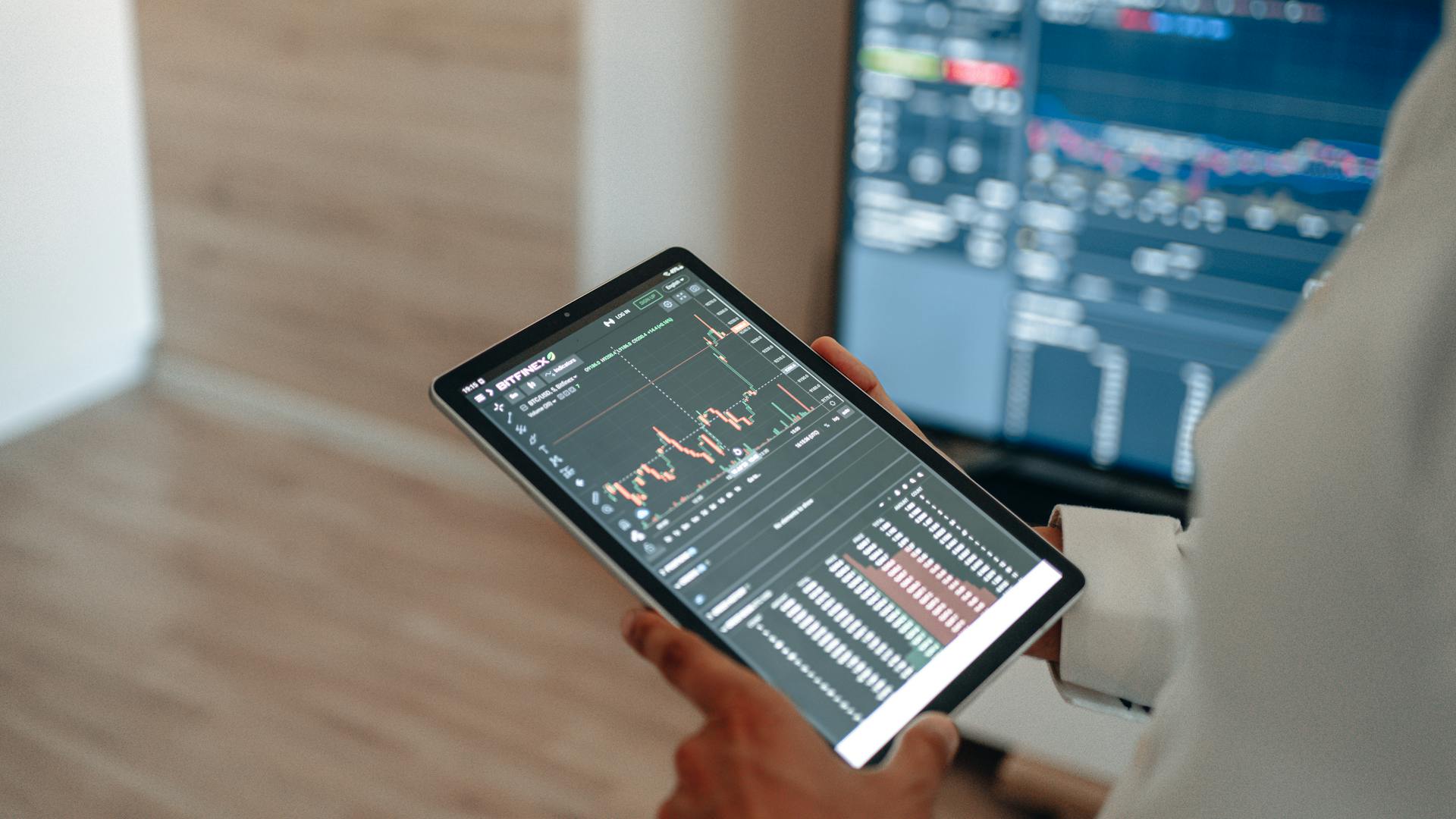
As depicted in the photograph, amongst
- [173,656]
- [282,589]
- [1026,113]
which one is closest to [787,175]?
[1026,113]

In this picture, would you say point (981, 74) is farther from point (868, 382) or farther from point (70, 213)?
point (70, 213)

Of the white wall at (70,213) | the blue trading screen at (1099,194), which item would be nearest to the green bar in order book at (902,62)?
the blue trading screen at (1099,194)

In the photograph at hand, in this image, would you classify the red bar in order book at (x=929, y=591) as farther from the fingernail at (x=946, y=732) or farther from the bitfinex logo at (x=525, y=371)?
the bitfinex logo at (x=525, y=371)

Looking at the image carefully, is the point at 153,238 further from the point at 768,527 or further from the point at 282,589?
the point at 768,527

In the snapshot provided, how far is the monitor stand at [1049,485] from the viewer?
1846mm

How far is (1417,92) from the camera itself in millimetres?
404

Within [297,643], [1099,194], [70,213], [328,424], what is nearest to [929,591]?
[1099,194]

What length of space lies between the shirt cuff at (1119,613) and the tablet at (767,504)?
0.04 metres

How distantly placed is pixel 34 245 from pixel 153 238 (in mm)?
232

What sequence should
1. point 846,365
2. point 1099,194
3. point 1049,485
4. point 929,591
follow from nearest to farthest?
1. point 929,591
2. point 846,365
3. point 1099,194
4. point 1049,485

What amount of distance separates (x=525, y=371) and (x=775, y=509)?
0.18m

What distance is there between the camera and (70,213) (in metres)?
2.62

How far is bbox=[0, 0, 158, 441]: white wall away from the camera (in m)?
2.48

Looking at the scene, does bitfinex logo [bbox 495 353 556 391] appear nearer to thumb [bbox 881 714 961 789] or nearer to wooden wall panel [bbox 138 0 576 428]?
thumb [bbox 881 714 961 789]
